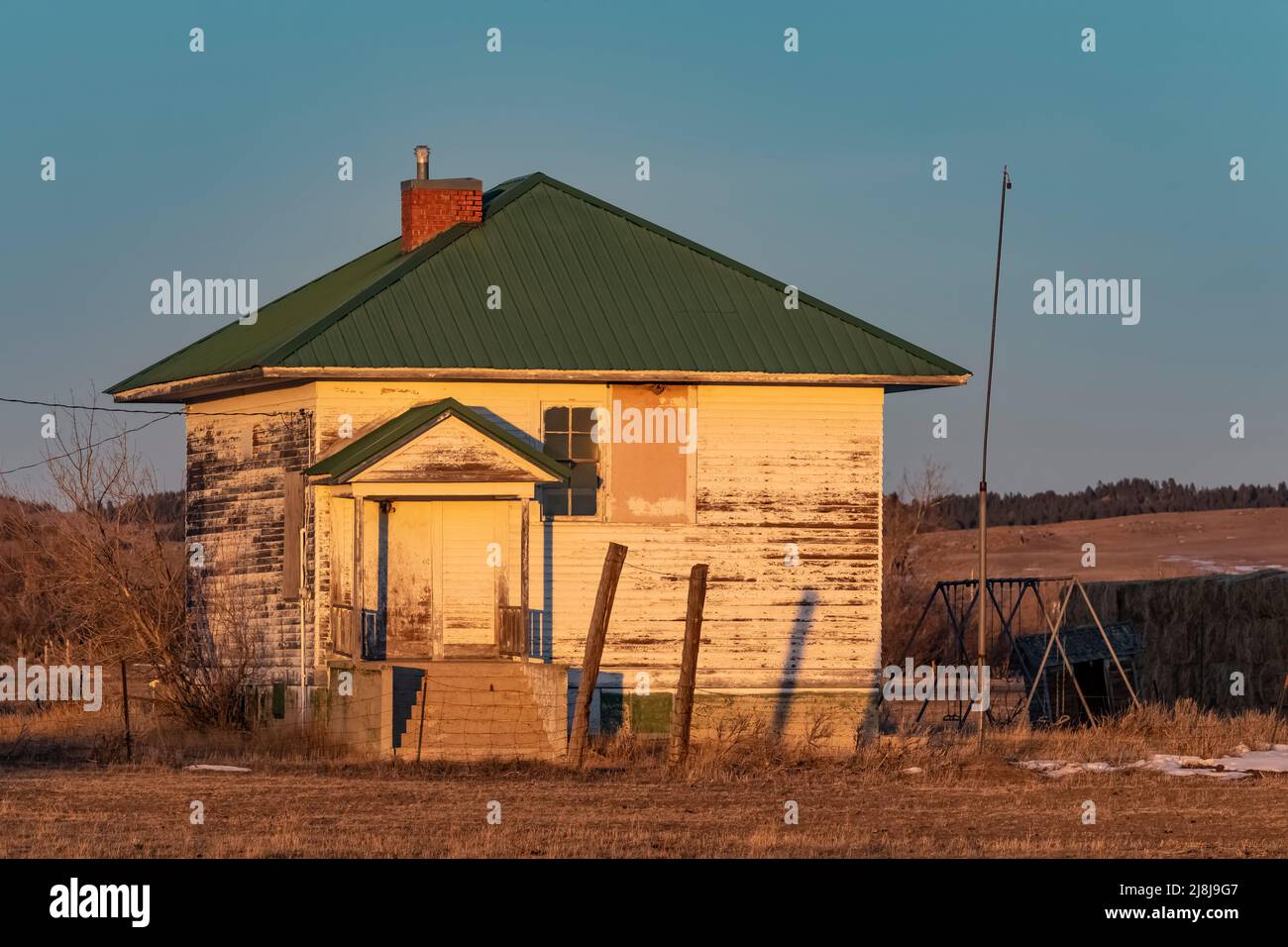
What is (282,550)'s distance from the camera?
2692 centimetres

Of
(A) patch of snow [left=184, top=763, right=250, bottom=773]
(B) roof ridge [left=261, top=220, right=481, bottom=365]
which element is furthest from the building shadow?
(A) patch of snow [left=184, top=763, right=250, bottom=773]

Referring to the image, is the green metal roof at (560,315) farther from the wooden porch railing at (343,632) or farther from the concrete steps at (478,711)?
the concrete steps at (478,711)

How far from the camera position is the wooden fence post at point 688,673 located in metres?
23.7

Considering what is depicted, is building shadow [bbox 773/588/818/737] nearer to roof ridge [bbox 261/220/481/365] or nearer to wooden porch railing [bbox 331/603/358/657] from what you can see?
wooden porch railing [bbox 331/603/358/657]

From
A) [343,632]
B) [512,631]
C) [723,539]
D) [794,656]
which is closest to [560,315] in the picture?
[723,539]

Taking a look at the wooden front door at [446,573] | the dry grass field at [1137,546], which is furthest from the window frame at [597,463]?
the dry grass field at [1137,546]

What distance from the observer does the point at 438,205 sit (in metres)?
29.1

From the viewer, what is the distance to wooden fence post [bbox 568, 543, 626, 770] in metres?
23.9

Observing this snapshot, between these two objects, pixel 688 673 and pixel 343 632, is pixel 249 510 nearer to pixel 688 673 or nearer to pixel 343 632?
pixel 343 632

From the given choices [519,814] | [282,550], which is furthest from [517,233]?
[519,814]

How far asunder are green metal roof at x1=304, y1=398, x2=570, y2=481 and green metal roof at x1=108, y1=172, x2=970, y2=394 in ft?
2.08

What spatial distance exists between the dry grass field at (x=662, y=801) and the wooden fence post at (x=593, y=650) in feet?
1.23

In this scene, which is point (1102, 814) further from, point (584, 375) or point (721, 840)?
point (584, 375)

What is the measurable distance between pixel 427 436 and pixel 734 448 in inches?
163
